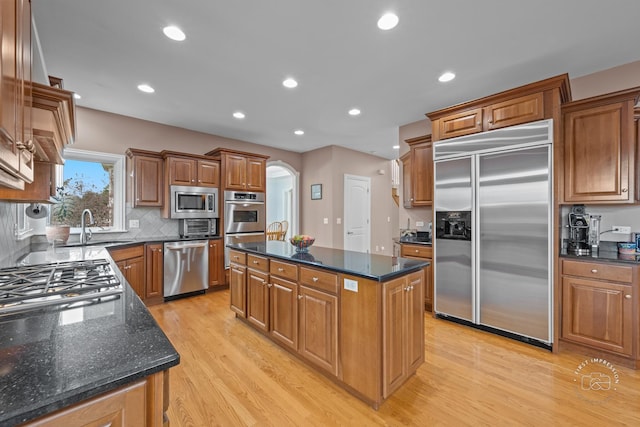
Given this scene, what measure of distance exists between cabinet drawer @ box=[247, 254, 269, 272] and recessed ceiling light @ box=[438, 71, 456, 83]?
264 centimetres

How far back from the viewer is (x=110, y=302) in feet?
3.97

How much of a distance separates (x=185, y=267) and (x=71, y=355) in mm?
3621

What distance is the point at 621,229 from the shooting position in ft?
9.04

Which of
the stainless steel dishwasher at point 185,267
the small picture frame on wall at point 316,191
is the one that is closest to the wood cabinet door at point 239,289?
the stainless steel dishwasher at point 185,267

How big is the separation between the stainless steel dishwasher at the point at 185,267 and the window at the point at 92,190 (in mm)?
927

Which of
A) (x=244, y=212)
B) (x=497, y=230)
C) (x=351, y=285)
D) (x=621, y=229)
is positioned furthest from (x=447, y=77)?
(x=244, y=212)

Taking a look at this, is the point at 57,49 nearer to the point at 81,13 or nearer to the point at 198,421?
the point at 81,13

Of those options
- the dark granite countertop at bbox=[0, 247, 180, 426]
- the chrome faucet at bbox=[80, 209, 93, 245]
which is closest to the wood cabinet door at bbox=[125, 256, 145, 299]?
the chrome faucet at bbox=[80, 209, 93, 245]

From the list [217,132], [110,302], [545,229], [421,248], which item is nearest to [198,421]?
[110,302]

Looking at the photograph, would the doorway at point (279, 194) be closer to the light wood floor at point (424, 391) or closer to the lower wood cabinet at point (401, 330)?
the light wood floor at point (424, 391)

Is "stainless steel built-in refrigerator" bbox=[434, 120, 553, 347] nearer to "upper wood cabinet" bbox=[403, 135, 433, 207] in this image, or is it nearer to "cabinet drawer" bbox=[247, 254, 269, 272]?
"upper wood cabinet" bbox=[403, 135, 433, 207]

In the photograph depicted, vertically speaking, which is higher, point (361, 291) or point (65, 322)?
point (65, 322)

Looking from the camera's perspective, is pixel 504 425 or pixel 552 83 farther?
pixel 552 83

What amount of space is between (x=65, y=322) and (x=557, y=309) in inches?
137
